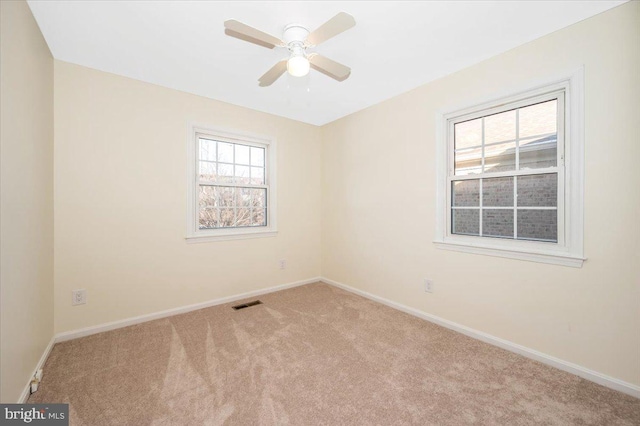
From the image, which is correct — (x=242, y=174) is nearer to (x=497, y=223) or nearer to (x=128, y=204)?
(x=128, y=204)

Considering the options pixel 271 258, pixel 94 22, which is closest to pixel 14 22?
pixel 94 22

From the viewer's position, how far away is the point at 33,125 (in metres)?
1.84

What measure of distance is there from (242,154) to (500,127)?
116 inches

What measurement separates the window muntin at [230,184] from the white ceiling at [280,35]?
77 cm

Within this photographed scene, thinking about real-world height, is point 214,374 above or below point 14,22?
below

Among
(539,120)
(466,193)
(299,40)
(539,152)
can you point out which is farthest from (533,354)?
(299,40)

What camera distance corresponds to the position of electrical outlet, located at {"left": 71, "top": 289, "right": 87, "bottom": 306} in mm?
2395

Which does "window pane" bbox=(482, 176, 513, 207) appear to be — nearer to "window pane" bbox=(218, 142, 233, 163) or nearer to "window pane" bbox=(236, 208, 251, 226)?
"window pane" bbox=(236, 208, 251, 226)

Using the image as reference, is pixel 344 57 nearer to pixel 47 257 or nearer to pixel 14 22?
pixel 14 22

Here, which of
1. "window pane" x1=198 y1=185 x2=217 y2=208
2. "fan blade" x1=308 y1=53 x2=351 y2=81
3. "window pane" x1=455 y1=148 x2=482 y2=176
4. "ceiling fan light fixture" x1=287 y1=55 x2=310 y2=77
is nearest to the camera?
"ceiling fan light fixture" x1=287 y1=55 x2=310 y2=77

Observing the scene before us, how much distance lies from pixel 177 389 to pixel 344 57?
9.42 ft

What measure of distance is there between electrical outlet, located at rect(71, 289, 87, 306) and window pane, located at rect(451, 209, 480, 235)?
11.9ft

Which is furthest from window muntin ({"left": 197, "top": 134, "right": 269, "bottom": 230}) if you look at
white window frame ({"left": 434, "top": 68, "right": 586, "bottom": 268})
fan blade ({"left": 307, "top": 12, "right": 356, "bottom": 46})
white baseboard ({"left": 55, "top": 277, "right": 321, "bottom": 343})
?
white window frame ({"left": 434, "top": 68, "right": 586, "bottom": 268})

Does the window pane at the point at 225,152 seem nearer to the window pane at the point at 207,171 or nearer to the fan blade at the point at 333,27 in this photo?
the window pane at the point at 207,171
